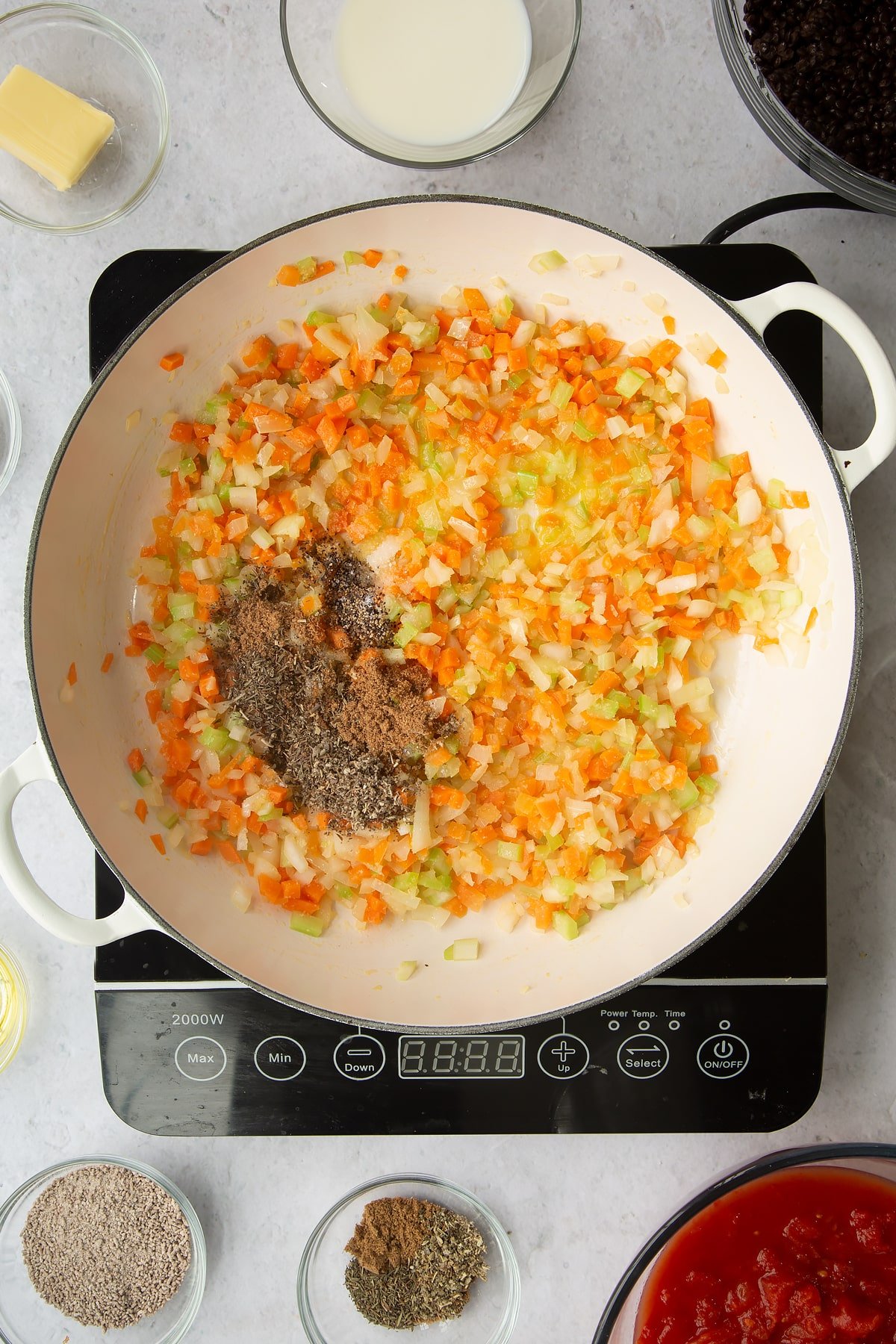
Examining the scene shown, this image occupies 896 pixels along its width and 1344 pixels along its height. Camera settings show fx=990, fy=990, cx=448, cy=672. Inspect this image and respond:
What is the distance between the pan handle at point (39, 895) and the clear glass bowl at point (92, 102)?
86 centimetres

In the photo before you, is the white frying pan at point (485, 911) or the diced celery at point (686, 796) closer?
the white frying pan at point (485, 911)

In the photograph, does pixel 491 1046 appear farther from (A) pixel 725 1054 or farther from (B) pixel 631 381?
(B) pixel 631 381

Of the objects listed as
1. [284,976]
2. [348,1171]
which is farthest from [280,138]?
[348,1171]

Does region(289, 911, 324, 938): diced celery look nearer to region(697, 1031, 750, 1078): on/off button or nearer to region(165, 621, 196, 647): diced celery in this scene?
region(165, 621, 196, 647): diced celery

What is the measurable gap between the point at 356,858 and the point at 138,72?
1289 millimetres

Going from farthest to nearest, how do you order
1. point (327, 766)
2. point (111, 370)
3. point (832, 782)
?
point (832, 782)
point (327, 766)
point (111, 370)

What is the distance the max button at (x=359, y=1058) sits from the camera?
149cm

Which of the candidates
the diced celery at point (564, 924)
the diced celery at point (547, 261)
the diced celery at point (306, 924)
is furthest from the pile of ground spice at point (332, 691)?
the diced celery at point (547, 261)

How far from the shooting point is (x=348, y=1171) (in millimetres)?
1575

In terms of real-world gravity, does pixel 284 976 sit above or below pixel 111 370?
below

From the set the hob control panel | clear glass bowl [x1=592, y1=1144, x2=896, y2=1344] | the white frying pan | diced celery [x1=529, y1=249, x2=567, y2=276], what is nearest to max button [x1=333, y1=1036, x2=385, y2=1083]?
the hob control panel

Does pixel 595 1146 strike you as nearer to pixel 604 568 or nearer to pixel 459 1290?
→ pixel 459 1290

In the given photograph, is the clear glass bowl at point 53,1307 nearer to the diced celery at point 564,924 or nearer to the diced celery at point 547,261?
the diced celery at point 564,924

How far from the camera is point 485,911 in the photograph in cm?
150
